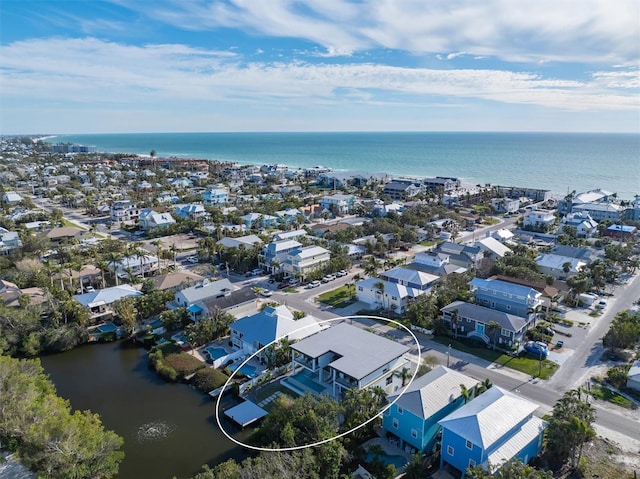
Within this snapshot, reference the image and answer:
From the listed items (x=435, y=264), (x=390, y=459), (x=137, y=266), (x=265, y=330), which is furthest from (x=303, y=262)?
(x=390, y=459)

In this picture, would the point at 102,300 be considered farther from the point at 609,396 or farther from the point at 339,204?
the point at 339,204

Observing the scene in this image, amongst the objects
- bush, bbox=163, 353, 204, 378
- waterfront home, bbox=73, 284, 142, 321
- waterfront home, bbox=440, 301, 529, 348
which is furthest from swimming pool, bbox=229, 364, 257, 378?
waterfront home, bbox=440, 301, 529, 348

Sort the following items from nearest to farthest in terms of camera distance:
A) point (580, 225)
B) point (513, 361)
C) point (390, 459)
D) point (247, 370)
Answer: point (390, 459) → point (247, 370) → point (513, 361) → point (580, 225)

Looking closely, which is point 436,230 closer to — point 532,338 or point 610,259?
point 610,259

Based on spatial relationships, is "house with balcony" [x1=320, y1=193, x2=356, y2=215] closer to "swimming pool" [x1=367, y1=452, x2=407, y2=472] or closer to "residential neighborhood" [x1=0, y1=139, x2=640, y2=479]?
"residential neighborhood" [x1=0, y1=139, x2=640, y2=479]

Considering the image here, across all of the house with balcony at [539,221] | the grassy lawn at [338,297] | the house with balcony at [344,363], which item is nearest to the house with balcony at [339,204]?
the house with balcony at [539,221]

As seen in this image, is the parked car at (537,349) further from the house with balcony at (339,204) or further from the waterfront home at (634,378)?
the house with balcony at (339,204)
